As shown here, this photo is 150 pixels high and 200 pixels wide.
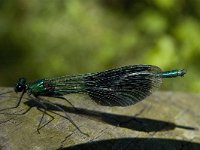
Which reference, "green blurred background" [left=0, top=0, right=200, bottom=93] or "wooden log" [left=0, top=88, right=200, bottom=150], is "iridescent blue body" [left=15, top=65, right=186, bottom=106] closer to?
"wooden log" [left=0, top=88, right=200, bottom=150]

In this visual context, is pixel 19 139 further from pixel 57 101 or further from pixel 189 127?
pixel 189 127

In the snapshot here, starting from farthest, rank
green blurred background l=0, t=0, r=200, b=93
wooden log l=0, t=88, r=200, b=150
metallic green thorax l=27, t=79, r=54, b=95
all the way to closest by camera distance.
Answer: green blurred background l=0, t=0, r=200, b=93
metallic green thorax l=27, t=79, r=54, b=95
wooden log l=0, t=88, r=200, b=150

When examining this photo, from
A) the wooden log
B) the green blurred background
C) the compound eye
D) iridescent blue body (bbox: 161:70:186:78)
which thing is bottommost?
the wooden log

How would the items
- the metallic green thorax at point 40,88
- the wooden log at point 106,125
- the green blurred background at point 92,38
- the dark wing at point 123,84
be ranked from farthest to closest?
the green blurred background at point 92,38 < the metallic green thorax at point 40,88 < the dark wing at point 123,84 < the wooden log at point 106,125

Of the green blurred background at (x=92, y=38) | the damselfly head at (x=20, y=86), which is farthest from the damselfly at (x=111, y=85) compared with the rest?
the green blurred background at (x=92, y=38)

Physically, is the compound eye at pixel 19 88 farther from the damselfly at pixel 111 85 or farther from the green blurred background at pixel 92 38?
the green blurred background at pixel 92 38

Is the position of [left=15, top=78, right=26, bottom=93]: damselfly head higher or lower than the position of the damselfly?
lower

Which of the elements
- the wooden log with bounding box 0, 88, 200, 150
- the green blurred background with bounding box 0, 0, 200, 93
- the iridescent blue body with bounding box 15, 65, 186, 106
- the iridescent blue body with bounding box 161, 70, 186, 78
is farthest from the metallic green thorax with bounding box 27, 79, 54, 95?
the green blurred background with bounding box 0, 0, 200, 93

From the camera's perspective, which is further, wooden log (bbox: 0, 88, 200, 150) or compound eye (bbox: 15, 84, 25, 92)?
compound eye (bbox: 15, 84, 25, 92)

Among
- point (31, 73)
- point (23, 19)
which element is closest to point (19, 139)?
point (31, 73)
